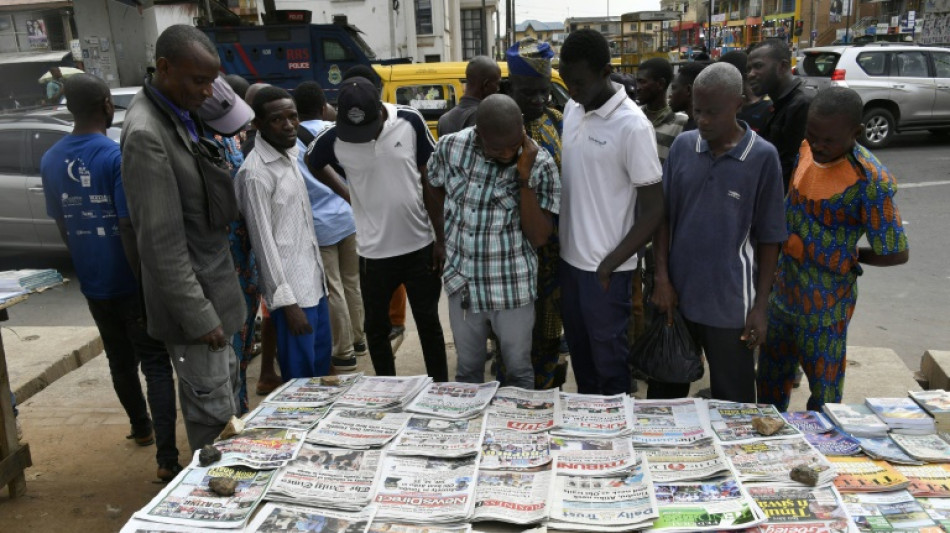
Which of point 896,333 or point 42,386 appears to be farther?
point 896,333

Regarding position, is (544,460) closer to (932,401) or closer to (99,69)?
(932,401)

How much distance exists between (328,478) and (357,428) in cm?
29

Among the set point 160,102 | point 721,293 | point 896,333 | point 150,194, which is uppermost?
point 160,102

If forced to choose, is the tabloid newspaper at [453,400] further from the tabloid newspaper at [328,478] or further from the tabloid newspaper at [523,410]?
the tabloid newspaper at [328,478]

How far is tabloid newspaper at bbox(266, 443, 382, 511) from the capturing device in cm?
186

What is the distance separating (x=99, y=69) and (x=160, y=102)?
1246cm

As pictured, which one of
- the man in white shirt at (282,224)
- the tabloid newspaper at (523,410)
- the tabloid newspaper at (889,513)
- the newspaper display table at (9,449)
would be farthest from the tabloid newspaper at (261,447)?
the tabloid newspaper at (889,513)

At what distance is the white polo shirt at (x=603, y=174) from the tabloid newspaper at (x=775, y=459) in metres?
0.74

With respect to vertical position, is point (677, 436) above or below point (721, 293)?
below

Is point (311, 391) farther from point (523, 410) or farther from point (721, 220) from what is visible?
point (721, 220)

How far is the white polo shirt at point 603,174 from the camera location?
7.52 feet

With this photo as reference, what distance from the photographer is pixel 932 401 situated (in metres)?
2.23

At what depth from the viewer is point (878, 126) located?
10.5 meters

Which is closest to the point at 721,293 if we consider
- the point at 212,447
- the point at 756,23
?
the point at 212,447
